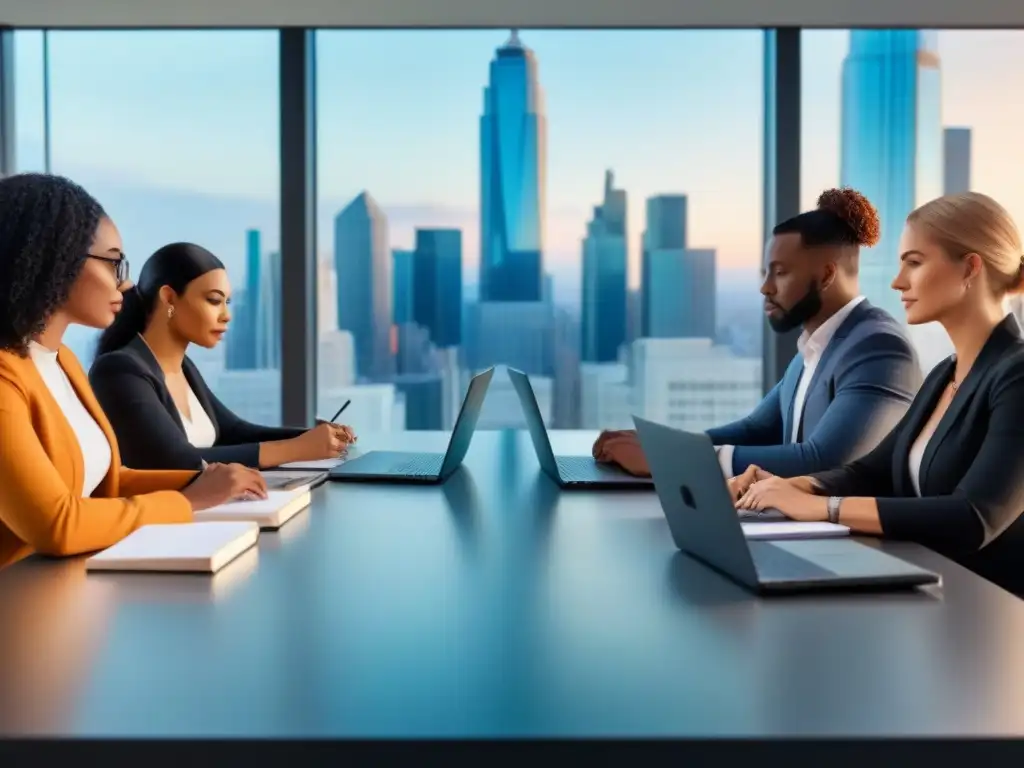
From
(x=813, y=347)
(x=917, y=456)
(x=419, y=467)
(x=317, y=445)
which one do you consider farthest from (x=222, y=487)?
(x=813, y=347)

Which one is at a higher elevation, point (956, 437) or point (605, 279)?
point (605, 279)

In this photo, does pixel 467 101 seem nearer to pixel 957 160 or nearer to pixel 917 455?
pixel 957 160

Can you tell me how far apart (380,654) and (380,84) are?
4128 mm

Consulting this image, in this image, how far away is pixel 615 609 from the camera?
3.92ft

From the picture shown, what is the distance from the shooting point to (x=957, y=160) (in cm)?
481

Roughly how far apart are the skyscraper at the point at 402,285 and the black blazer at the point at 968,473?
2.99 m

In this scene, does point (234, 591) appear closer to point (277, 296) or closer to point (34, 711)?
point (34, 711)

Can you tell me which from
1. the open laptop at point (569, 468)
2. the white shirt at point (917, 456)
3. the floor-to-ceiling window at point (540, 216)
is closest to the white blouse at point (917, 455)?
the white shirt at point (917, 456)

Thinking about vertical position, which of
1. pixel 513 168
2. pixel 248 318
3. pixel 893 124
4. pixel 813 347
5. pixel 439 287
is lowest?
pixel 813 347

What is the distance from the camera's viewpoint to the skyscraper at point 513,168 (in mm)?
4805

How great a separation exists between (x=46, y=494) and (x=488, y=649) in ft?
2.73

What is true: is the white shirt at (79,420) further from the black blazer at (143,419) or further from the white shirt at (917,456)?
the white shirt at (917,456)

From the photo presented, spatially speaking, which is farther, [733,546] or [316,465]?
[316,465]

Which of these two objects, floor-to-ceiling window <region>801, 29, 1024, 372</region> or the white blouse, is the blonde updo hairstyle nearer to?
the white blouse
